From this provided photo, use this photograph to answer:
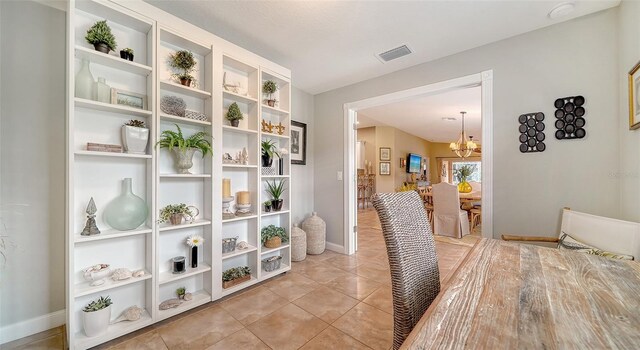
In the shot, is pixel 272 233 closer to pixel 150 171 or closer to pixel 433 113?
pixel 150 171

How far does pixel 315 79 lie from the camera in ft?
10.5

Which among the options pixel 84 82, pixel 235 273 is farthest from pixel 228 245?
pixel 84 82

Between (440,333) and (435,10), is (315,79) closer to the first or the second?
(435,10)

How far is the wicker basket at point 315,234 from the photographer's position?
3.33 m

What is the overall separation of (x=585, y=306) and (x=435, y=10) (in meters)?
2.01

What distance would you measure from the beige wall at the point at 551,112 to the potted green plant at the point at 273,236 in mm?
2154

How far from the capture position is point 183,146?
1865mm

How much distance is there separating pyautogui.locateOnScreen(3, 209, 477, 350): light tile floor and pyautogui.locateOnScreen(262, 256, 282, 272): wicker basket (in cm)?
12

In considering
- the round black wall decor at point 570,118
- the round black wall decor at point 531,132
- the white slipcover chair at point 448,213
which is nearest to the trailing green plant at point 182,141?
the round black wall decor at point 531,132

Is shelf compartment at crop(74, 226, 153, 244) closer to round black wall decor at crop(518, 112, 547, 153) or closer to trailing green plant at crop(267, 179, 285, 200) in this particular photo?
trailing green plant at crop(267, 179, 285, 200)

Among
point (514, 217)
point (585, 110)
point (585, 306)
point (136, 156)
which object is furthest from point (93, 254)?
point (585, 110)

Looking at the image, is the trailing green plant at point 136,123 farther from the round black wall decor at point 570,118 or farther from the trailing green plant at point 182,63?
the round black wall decor at point 570,118

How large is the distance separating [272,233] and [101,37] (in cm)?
213

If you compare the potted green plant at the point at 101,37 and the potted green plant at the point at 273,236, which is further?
the potted green plant at the point at 273,236
